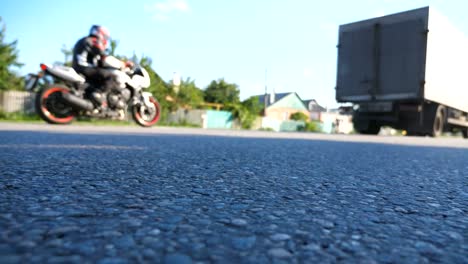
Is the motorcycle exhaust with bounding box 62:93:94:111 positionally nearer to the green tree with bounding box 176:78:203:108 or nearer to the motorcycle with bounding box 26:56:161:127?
the motorcycle with bounding box 26:56:161:127

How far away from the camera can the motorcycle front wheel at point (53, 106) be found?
720cm

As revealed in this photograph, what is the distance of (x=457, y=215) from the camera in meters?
1.18

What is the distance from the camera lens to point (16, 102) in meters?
18.1

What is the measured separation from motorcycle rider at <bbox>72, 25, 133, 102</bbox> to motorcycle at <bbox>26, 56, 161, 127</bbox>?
0.23 ft

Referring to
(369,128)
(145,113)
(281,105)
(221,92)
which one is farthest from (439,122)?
(281,105)

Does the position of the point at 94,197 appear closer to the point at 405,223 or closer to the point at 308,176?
the point at 405,223

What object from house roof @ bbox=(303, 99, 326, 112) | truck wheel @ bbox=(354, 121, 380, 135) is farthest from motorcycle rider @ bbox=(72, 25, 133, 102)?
house roof @ bbox=(303, 99, 326, 112)

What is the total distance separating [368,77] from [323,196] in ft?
34.2

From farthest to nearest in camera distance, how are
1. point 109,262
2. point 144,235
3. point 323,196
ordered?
1. point 323,196
2. point 144,235
3. point 109,262

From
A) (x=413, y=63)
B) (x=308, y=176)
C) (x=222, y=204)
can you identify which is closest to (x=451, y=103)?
(x=413, y=63)

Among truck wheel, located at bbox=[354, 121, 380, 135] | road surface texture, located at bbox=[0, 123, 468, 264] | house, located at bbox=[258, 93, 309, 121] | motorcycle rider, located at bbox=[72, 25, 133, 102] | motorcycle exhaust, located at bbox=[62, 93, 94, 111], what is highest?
house, located at bbox=[258, 93, 309, 121]

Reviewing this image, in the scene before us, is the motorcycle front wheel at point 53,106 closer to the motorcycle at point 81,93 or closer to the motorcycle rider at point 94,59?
the motorcycle at point 81,93

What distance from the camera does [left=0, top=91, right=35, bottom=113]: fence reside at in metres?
17.8

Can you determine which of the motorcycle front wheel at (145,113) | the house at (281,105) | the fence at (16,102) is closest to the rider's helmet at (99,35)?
the motorcycle front wheel at (145,113)
